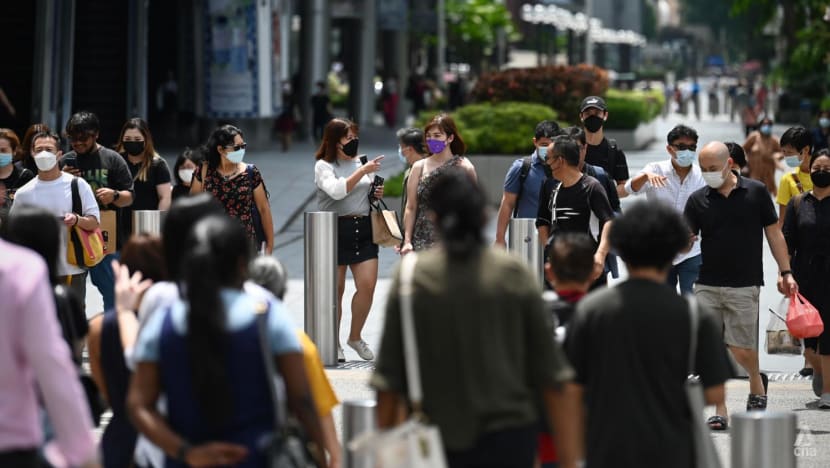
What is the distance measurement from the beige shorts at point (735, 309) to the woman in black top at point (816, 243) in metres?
0.65

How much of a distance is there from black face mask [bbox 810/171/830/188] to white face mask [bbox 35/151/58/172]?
4.52 metres

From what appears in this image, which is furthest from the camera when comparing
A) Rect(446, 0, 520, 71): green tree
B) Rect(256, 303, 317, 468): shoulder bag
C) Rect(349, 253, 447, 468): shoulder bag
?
Rect(446, 0, 520, 71): green tree

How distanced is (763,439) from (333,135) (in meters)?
5.80

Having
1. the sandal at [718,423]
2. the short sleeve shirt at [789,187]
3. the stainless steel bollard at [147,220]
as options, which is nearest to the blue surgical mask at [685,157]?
the short sleeve shirt at [789,187]

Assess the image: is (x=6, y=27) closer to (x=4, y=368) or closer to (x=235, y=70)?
(x=235, y=70)

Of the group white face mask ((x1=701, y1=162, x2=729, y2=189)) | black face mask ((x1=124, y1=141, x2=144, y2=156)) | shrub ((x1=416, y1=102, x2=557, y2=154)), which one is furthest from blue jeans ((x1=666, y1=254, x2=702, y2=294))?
shrub ((x1=416, y1=102, x2=557, y2=154))

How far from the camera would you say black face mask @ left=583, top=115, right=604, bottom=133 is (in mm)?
11188

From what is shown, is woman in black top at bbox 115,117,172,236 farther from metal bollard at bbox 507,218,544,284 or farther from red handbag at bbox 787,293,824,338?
red handbag at bbox 787,293,824,338

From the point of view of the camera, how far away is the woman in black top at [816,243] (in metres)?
9.95

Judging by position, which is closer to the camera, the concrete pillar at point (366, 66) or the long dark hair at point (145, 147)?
the long dark hair at point (145, 147)

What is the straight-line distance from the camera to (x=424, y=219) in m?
11.1

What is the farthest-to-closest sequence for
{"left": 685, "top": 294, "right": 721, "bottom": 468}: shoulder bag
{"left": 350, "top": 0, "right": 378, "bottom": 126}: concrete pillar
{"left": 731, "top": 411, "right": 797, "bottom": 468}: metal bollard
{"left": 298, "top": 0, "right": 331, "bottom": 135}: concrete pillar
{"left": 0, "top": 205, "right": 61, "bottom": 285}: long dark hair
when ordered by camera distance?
{"left": 350, "top": 0, "right": 378, "bottom": 126}: concrete pillar
{"left": 298, "top": 0, "right": 331, "bottom": 135}: concrete pillar
{"left": 731, "top": 411, "right": 797, "bottom": 468}: metal bollard
{"left": 0, "top": 205, "right": 61, "bottom": 285}: long dark hair
{"left": 685, "top": 294, "right": 721, "bottom": 468}: shoulder bag

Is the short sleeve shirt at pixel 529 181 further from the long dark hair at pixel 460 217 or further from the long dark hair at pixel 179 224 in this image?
the long dark hair at pixel 460 217

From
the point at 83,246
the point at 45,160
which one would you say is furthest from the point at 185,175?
the point at 45,160
